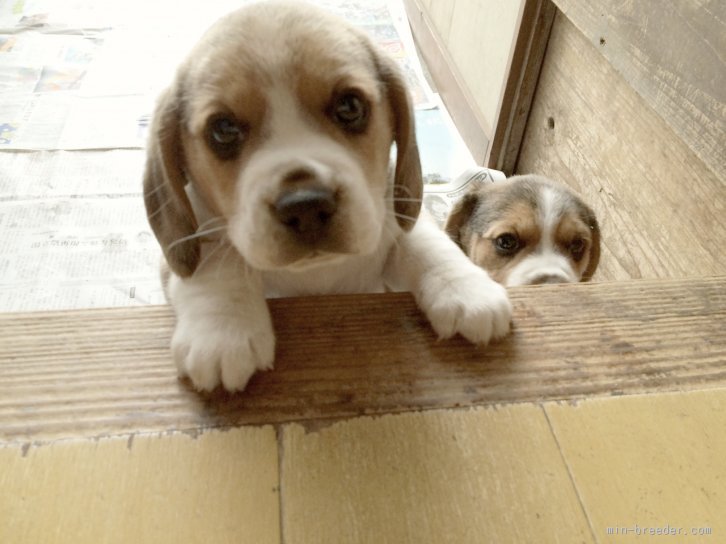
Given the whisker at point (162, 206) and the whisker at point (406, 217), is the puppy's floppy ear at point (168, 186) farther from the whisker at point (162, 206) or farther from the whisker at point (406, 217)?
the whisker at point (406, 217)

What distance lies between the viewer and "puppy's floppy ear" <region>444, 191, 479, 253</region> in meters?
3.17

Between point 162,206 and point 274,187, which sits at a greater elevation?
point 274,187

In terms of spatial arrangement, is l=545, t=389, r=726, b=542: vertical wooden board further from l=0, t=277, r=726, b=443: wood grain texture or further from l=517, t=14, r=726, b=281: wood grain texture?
l=517, t=14, r=726, b=281: wood grain texture

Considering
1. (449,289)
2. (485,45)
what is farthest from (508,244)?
(485,45)

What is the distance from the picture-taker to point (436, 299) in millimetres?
1339

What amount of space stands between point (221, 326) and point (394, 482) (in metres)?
0.47

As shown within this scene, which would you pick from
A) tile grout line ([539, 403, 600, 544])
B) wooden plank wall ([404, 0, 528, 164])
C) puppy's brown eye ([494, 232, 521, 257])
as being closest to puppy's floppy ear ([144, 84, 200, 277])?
tile grout line ([539, 403, 600, 544])

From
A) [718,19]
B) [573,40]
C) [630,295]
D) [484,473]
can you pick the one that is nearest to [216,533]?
[484,473]

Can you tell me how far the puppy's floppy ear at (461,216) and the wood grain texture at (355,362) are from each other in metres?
1.77

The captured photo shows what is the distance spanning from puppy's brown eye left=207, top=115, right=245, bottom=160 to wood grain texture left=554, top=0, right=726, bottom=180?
1.40 meters

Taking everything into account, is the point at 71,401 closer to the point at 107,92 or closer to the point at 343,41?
the point at 343,41

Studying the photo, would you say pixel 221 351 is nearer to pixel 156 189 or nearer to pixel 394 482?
pixel 394 482

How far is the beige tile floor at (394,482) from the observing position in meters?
0.97

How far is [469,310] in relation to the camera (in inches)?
50.1
